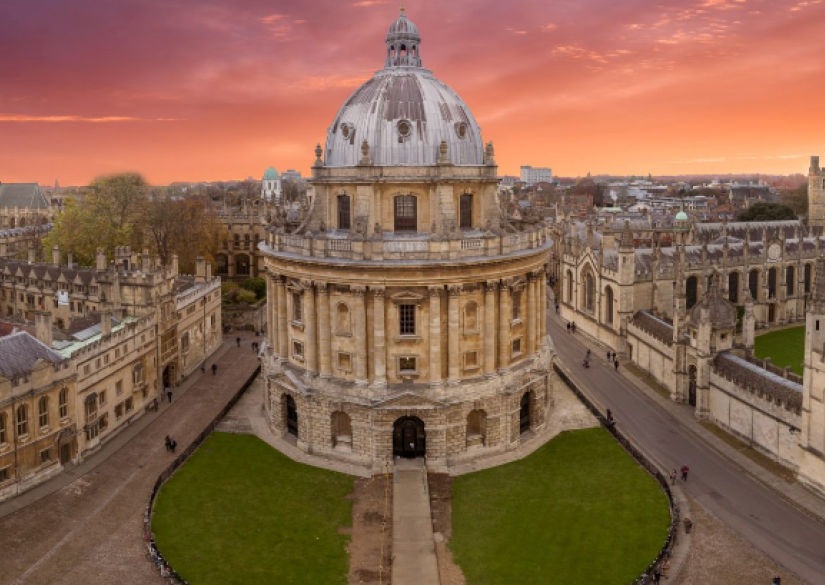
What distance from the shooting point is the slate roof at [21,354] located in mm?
43500

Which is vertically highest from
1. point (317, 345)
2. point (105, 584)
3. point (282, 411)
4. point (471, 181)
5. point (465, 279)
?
point (471, 181)

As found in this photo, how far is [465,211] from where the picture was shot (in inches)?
1981

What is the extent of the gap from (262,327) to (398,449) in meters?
40.0

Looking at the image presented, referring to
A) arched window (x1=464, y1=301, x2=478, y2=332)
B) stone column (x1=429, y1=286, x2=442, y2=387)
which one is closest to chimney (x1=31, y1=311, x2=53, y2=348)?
stone column (x1=429, y1=286, x2=442, y2=387)

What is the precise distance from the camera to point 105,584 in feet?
114

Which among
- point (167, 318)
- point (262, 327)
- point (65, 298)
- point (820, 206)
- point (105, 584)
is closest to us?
point (105, 584)

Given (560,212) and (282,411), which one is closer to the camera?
(282,411)

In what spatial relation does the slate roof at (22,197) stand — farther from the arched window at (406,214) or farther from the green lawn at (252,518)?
the arched window at (406,214)

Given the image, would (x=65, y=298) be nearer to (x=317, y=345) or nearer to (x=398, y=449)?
(x=317, y=345)

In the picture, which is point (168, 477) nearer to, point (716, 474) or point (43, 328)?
point (43, 328)

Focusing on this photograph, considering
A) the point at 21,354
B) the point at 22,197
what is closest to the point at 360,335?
the point at 21,354

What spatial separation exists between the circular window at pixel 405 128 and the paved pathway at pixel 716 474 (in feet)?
85.9

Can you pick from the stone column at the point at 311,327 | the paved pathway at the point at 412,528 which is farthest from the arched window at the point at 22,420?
the paved pathway at the point at 412,528

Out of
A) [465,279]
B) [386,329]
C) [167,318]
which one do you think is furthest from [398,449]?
[167,318]
